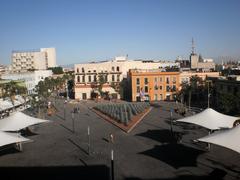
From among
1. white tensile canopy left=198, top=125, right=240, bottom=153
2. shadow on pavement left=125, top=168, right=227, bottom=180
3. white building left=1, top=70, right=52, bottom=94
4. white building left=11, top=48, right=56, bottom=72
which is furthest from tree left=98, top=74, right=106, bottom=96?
white building left=11, top=48, right=56, bottom=72

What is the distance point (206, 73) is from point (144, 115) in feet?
107

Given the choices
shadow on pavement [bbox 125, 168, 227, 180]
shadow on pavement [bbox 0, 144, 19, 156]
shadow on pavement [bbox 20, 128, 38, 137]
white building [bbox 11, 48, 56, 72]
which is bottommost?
shadow on pavement [bbox 20, 128, 38, 137]

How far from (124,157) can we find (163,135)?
27.9 ft

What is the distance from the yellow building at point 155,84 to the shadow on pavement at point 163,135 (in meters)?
35.1

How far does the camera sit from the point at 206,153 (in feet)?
77.6

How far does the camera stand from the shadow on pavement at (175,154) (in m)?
21.6

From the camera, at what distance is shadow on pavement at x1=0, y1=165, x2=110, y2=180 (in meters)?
19.8

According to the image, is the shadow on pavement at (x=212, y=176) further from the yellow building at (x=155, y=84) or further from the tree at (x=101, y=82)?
the tree at (x=101, y=82)

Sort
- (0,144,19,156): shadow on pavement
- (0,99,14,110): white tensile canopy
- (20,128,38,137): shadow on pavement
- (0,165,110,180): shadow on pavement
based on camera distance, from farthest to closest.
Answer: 1. (0,99,14,110): white tensile canopy
2. (20,128,38,137): shadow on pavement
3. (0,144,19,156): shadow on pavement
4. (0,165,110,180): shadow on pavement

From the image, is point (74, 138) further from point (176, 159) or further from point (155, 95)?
point (155, 95)

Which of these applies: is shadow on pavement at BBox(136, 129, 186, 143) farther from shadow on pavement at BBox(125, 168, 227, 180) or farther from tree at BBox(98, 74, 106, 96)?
tree at BBox(98, 74, 106, 96)

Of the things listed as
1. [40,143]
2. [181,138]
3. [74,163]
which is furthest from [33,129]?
[181,138]

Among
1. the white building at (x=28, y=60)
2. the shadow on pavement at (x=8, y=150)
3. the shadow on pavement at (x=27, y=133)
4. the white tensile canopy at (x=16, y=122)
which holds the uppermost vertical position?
the white building at (x=28, y=60)

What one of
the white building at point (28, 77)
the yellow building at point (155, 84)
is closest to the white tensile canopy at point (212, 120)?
the yellow building at point (155, 84)
